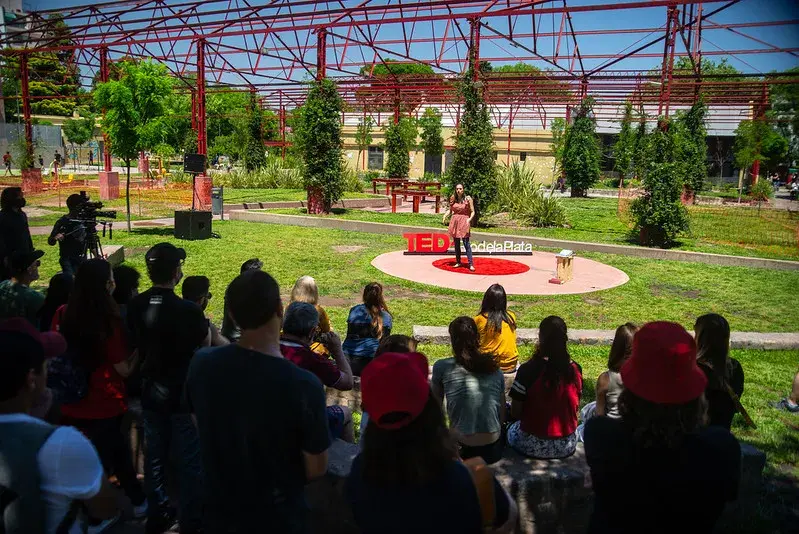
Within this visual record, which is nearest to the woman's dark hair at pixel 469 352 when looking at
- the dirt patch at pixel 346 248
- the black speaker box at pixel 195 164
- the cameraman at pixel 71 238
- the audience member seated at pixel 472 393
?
the audience member seated at pixel 472 393

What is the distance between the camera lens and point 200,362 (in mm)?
2289

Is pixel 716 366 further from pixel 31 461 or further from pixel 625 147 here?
pixel 625 147

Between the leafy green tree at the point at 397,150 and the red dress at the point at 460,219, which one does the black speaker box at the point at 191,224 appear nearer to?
the red dress at the point at 460,219

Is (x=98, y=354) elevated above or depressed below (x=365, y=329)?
above

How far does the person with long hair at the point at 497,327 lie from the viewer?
4.77m

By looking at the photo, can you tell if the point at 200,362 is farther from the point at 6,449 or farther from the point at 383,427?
the point at 383,427

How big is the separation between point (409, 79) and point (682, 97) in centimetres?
1488

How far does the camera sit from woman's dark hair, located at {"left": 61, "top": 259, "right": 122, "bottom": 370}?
3221mm

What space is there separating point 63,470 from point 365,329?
3161mm

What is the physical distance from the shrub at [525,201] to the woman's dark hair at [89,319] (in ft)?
54.2

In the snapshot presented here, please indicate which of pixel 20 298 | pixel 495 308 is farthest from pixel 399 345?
pixel 20 298

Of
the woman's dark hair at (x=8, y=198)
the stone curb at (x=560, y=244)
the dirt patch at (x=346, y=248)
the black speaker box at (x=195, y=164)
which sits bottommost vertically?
the dirt patch at (x=346, y=248)

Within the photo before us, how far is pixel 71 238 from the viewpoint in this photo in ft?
25.6

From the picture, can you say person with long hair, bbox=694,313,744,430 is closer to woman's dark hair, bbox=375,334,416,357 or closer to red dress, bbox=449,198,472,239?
woman's dark hair, bbox=375,334,416,357
